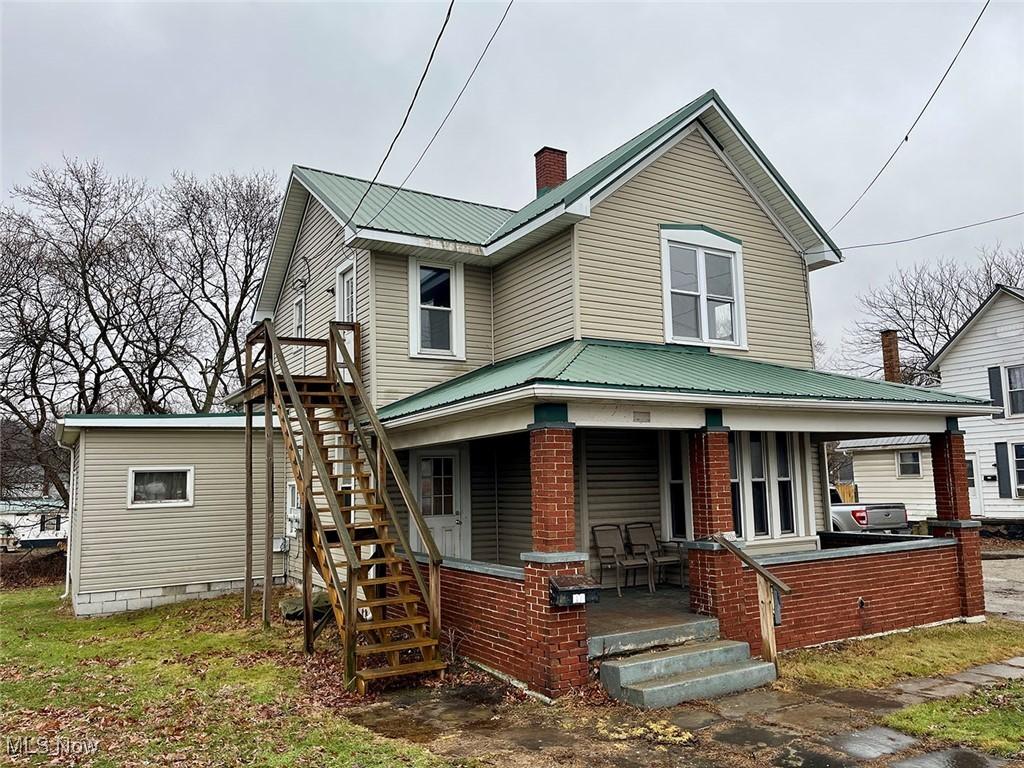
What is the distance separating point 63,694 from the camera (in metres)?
8.01

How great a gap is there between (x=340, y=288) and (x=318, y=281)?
1429mm

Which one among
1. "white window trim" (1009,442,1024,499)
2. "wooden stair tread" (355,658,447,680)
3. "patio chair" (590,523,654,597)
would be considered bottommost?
"wooden stair tread" (355,658,447,680)

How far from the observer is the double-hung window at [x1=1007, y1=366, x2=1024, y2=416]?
77.4ft

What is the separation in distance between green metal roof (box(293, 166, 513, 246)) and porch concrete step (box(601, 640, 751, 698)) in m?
6.75

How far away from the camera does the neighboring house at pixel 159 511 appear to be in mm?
13602

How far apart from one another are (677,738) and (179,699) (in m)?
5.03

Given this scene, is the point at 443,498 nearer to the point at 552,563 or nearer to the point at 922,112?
the point at 552,563

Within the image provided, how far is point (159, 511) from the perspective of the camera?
46.4 feet

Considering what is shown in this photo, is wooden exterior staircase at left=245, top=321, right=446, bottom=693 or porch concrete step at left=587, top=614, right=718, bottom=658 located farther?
wooden exterior staircase at left=245, top=321, right=446, bottom=693

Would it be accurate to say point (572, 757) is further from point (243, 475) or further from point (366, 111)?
point (243, 475)

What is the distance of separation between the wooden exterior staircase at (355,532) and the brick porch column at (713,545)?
3083mm

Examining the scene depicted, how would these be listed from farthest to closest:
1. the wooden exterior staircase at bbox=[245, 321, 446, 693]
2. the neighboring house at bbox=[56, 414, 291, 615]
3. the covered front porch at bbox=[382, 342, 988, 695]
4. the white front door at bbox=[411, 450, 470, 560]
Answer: the neighboring house at bbox=[56, 414, 291, 615] < the white front door at bbox=[411, 450, 470, 560] < the wooden exterior staircase at bbox=[245, 321, 446, 693] < the covered front porch at bbox=[382, 342, 988, 695]

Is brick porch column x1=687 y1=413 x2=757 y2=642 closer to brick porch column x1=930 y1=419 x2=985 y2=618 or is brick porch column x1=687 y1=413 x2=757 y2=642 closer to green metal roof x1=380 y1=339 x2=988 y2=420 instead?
green metal roof x1=380 y1=339 x2=988 y2=420

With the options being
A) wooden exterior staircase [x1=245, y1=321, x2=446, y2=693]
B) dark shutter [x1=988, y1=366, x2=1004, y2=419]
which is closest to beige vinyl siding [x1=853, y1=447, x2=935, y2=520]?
dark shutter [x1=988, y1=366, x2=1004, y2=419]
